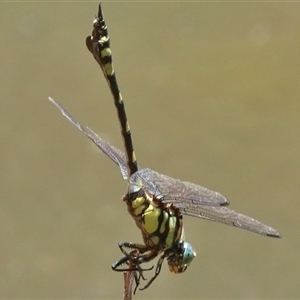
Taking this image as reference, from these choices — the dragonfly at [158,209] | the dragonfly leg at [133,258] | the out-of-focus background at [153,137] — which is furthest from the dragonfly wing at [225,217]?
the out-of-focus background at [153,137]

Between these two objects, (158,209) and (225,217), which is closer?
(158,209)

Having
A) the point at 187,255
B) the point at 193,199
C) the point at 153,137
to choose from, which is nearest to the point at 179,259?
the point at 187,255

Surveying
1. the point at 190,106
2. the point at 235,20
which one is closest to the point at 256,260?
the point at 190,106

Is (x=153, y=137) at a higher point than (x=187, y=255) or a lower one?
higher

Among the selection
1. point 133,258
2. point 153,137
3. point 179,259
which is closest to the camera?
point 133,258

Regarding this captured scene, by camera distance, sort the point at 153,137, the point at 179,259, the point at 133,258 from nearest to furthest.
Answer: the point at 133,258
the point at 179,259
the point at 153,137

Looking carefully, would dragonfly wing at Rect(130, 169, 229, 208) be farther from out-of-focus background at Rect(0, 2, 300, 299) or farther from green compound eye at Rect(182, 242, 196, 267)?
out-of-focus background at Rect(0, 2, 300, 299)

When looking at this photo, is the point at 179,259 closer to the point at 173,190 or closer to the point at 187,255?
the point at 187,255

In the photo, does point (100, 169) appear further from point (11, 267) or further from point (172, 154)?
point (11, 267)

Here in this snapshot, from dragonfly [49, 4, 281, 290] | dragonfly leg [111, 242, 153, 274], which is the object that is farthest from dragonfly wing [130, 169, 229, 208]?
dragonfly leg [111, 242, 153, 274]
